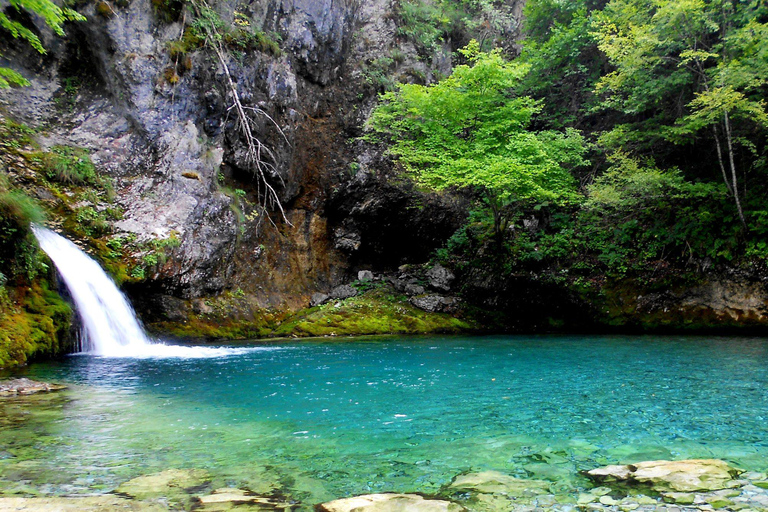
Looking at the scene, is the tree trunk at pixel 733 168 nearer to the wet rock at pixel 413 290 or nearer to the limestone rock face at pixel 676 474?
the wet rock at pixel 413 290

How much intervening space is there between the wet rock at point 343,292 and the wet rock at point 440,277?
9.38ft

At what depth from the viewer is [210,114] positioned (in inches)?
555

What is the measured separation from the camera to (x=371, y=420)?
4562 millimetres

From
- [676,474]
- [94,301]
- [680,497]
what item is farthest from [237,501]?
[94,301]

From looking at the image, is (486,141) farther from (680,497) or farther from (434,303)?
(680,497)

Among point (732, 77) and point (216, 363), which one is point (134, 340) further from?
point (732, 77)

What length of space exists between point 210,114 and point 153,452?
12.6m

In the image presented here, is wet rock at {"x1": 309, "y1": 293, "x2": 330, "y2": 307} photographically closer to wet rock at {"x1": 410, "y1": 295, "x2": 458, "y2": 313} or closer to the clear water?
wet rock at {"x1": 410, "y1": 295, "x2": 458, "y2": 313}

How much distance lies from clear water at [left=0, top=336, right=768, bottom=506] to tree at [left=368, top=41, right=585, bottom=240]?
236 inches

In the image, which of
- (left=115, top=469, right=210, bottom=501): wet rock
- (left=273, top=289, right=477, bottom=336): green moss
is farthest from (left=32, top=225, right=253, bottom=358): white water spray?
(left=115, top=469, right=210, bottom=501): wet rock

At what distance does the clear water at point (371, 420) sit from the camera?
3203 mm

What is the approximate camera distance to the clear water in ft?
10.5

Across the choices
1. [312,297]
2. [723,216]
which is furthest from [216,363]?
[723,216]

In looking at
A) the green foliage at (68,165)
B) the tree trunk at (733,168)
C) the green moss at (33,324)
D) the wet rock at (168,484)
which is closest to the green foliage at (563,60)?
the tree trunk at (733,168)
